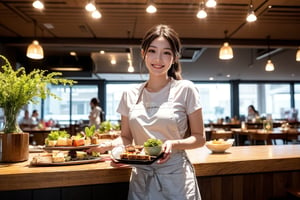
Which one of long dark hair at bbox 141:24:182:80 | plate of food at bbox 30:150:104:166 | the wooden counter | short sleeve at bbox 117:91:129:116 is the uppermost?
long dark hair at bbox 141:24:182:80

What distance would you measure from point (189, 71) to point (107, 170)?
33.7ft

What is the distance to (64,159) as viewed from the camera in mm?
1421

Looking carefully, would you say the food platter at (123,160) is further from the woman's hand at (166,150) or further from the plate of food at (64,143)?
the plate of food at (64,143)

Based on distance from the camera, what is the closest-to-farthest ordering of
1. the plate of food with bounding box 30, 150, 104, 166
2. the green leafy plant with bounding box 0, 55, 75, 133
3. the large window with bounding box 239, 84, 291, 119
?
the plate of food with bounding box 30, 150, 104, 166 < the green leafy plant with bounding box 0, 55, 75, 133 < the large window with bounding box 239, 84, 291, 119

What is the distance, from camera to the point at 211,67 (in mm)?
10570

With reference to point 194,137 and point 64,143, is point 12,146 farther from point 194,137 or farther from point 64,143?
point 194,137

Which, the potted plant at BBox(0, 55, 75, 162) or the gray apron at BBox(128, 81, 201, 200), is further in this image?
the potted plant at BBox(0, 55, 75, 162)

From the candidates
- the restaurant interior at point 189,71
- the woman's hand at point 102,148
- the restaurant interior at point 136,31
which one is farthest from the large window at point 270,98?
the woman's hand at point 102,148

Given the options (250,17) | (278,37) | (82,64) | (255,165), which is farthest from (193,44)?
(255,165)

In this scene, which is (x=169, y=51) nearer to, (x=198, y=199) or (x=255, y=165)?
(x=198, y=199)

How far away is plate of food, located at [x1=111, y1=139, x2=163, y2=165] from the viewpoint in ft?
3.76

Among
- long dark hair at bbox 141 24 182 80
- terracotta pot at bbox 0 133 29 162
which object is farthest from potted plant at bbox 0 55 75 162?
long dark hair at bbox 141 24 182 80

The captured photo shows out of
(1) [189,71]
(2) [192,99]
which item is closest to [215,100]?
(1) [189,71]

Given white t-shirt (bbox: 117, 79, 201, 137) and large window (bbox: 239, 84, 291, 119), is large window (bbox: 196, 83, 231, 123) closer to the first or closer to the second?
large window (bbox: 239, 84, 291, 119)
